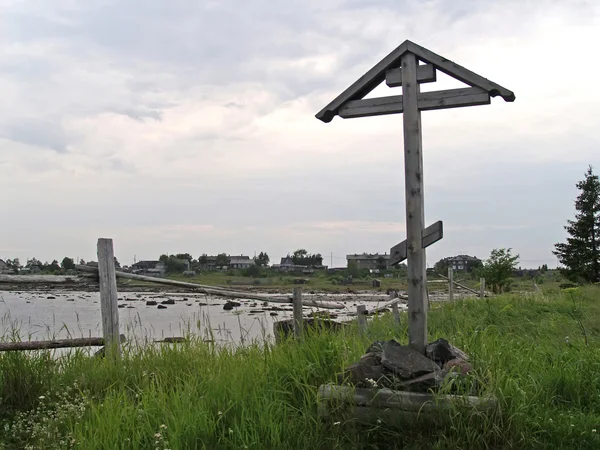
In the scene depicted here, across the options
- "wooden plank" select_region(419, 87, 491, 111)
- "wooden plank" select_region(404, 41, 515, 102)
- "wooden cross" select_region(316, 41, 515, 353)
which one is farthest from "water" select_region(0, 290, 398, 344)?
"wooden plank" select_region(404, 41, 515, 102)

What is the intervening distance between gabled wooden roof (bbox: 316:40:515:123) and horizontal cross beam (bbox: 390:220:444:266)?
1.32 m

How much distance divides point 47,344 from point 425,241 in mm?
4331

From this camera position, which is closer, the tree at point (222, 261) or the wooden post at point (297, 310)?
the wooden post at point (297, 310)

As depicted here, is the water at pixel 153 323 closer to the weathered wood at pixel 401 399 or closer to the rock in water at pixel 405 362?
the rock in water at pixel 405 362

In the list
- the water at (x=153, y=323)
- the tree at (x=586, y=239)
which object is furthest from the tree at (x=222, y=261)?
the tree at (x=586, y=239)

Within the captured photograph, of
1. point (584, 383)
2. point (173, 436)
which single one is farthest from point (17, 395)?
point (584, 383)

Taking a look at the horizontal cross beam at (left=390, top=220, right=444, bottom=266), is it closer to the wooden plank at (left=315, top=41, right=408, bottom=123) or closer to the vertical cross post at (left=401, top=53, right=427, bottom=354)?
the vertical cross post at (left=401, top=53, right=427, bottom=354)

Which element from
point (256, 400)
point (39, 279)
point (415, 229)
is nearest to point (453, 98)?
point (415, 229)

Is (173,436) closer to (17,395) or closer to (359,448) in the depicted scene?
(359,448)

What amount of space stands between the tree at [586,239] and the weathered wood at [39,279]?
109 feet

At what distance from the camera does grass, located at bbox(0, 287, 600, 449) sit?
150 inches

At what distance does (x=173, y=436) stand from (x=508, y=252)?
2746 centimetres

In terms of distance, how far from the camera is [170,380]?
5168mm

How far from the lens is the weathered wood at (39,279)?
20.4 ft
